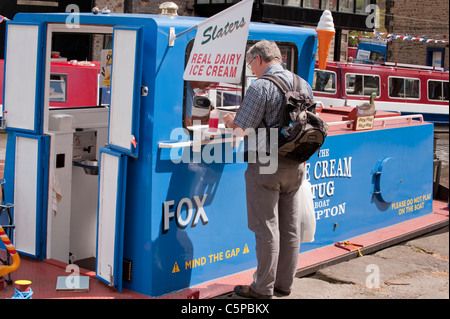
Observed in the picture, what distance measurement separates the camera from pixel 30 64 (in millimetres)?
4656

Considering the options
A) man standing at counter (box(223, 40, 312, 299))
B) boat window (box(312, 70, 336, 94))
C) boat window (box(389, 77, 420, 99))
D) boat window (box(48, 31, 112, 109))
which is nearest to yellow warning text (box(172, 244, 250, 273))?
man standing at counter (box(223, 40, 312, 299))

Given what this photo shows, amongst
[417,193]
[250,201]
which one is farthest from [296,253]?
[417,193]

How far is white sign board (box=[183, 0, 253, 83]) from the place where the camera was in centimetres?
388

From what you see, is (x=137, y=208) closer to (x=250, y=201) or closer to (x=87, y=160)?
(x=250, y=201)

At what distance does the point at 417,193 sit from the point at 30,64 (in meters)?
4.27

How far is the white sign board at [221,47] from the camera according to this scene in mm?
3875

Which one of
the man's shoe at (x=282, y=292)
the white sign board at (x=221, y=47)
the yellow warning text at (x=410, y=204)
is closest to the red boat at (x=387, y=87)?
the yellow warning text at (x=410, y=204)

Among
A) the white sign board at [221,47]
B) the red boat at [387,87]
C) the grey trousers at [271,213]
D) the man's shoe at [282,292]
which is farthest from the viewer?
the red boat at [387,87]

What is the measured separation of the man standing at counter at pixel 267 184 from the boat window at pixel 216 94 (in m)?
0.22

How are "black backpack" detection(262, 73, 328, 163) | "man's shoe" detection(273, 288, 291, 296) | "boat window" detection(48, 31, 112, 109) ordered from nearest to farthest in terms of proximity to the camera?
"black backpack" detection(262, 73, 328, 163)
"man's shoe" detection(273, 288, 291, 296)
"boat window" detection(48, 31, 112, 109)

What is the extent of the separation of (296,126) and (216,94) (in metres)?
0.92

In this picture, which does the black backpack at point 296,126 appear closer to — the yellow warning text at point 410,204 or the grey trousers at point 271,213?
the grey trousers at point 271,213

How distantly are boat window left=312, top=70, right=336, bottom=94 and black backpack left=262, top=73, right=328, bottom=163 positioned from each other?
1455 centimetres

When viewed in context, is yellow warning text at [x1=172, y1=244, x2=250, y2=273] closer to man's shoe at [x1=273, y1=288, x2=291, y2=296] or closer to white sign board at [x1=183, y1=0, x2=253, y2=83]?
man's shoe at [x1=273, y1=288, x2=291, y2=296]
